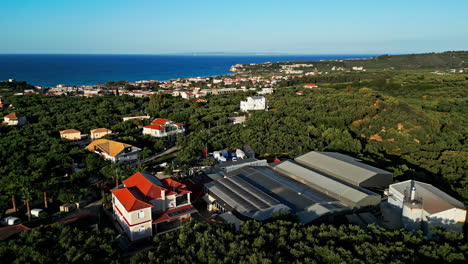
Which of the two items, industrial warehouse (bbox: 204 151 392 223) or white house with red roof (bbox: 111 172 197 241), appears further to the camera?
industrial warehouse (bbox: 204 151 392 223)

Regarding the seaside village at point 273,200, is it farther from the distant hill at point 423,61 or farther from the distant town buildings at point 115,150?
the distant hill at point 423,61

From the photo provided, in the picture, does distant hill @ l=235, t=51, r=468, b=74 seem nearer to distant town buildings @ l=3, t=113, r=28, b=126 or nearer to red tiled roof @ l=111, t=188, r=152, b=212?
distant town buildings @ l=3, t=113, r=28, b=126

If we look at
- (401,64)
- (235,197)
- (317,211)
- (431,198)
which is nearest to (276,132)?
(235,197)

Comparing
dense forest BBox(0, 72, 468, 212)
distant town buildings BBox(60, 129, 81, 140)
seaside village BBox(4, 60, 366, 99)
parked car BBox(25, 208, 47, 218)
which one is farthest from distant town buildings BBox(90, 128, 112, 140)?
seaside village BBox(4, 60, 366, 99)

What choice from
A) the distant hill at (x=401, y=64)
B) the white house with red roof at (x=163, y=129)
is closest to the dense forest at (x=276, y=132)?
the white house with red roof at (x=163, y=129)

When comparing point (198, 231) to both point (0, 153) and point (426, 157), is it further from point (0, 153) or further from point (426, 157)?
point (426, 157)

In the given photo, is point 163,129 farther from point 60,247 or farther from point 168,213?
point 60,247
